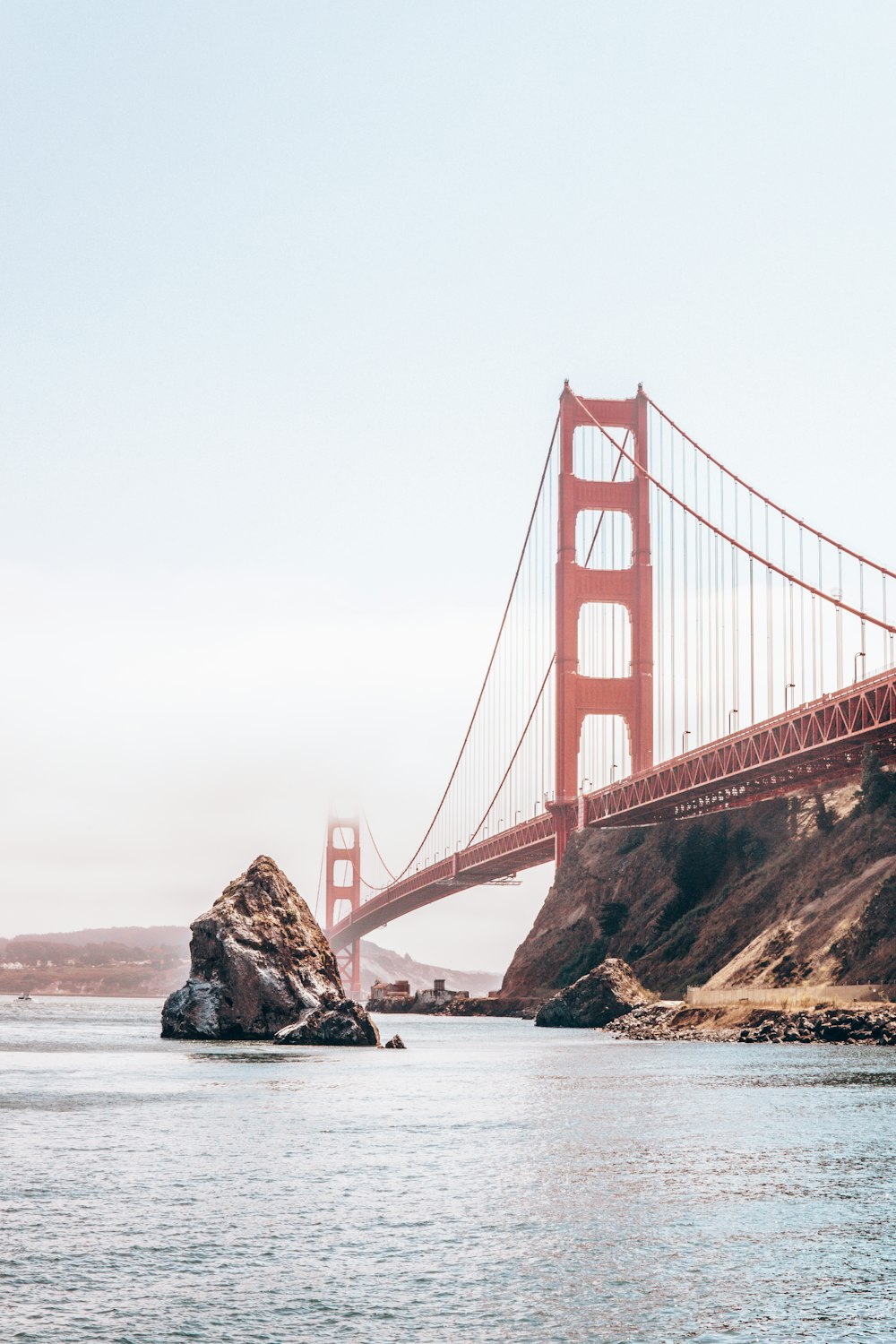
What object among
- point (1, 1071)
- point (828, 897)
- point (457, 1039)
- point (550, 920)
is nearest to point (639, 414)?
point (550, 920)

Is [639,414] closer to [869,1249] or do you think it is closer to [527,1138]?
[527,1138]

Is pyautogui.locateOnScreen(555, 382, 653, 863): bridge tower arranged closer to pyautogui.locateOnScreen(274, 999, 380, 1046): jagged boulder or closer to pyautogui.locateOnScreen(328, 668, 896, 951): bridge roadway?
pyautogui.locateOnScreen(328, 668, 896, 951): bridge roadway

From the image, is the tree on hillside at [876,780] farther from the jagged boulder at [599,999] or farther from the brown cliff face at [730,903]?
the jagged boulder at [599,999]

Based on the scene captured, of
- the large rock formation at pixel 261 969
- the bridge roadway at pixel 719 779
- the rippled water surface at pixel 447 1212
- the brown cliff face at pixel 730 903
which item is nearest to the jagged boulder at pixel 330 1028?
the large rock formation at pixel 261 969

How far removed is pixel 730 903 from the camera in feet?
301

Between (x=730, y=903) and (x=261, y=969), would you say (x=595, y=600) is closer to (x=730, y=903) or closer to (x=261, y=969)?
(x=730, y=903)

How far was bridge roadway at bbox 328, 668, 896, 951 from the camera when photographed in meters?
75.8

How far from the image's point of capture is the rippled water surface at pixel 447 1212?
13977 millimetres

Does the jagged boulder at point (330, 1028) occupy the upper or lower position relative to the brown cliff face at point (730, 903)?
lower

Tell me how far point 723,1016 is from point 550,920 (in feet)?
142

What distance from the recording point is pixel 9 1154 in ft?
78.8

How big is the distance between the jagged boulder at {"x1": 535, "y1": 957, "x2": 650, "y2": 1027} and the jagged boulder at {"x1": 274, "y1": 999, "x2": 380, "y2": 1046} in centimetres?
2471

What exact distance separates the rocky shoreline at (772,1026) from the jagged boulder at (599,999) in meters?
7.72

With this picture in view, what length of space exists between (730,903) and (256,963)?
136ft
